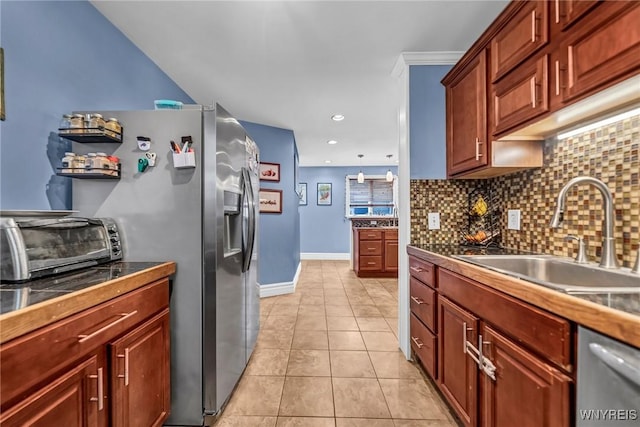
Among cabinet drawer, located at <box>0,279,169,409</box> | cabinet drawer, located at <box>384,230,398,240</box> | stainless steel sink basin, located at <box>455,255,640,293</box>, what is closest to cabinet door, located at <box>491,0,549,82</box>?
stainless steel sink basin, located at <box>455,255,640,293</box>

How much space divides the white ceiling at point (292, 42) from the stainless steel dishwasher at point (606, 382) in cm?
192

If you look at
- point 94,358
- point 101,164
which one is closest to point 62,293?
point 94,358

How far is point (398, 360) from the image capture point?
86.7 inches

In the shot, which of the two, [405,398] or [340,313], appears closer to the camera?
[405,398]

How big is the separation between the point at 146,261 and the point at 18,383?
810 mm

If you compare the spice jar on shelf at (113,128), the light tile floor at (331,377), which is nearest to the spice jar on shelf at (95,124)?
the spice jar on shelf at (113,128)

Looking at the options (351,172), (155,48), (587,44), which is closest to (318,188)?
(351,172)

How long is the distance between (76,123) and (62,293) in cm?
97

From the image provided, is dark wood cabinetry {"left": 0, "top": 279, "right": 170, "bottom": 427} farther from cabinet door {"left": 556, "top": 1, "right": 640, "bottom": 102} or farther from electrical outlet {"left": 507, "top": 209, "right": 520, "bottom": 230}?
electrical outlet {"left": 507, "top": 209, "right": 520, "bottom": 230}

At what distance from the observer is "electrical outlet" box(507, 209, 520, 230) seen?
183 centimetres

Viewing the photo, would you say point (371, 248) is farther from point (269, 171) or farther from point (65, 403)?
point (65, 403)

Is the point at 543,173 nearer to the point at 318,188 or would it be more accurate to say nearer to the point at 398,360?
the point at 398,360

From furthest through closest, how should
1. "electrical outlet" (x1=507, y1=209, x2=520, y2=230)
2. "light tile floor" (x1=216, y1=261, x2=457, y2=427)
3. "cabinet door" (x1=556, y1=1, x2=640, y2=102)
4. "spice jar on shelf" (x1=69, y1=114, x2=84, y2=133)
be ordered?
"electrical outlet" (x1=507, y1=209, x2=520, y2=230) < "light tile floor" (x1=216, y1=261, x2=457, y2=427) < "spice jar on shelf" (x1=69, y1=114, x2=84, y2=133) < "cabinet door" (x1=556, y1=1, x2=640, y2=102)

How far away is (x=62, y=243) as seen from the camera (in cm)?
113
